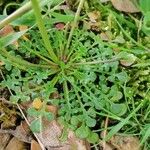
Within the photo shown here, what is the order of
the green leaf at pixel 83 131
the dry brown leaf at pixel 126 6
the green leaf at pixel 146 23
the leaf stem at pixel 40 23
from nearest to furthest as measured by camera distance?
the leaf stem at pixel 40 23 < the green leaf at pixel 146 23 < the green leaf at pixel 83 131 < the dry brown leaf at pixel 126 6

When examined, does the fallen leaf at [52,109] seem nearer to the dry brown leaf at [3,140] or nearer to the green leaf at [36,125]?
the green leaf at [36,125]

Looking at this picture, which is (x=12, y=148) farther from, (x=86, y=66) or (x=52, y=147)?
(x=86, y=66)

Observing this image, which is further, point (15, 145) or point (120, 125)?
point (15, 145)

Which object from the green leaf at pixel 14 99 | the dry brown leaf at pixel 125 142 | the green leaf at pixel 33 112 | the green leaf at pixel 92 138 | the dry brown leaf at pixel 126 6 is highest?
the dry brown leaf at pixel 126 6

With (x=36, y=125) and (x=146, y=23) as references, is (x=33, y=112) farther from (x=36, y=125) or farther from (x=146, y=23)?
(x=146, y=23)

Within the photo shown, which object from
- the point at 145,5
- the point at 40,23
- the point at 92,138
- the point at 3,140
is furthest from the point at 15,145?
the point at 145,5

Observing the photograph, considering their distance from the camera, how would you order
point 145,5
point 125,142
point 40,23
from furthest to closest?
point 125,142, point 145,5, point 40,23

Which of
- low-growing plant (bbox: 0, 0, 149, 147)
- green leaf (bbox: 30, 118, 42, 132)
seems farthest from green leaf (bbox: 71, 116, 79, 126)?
green leaf (bbox: 30, 118, 42, 132)

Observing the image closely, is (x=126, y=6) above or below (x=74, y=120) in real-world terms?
above

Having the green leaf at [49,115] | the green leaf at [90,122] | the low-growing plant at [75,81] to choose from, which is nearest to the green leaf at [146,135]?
the low-growing plant at [75,81]
